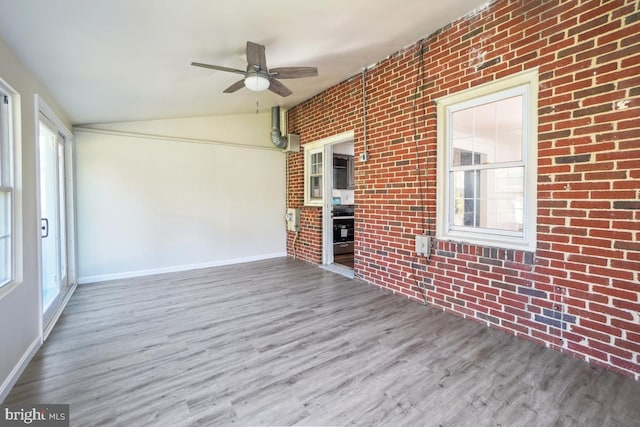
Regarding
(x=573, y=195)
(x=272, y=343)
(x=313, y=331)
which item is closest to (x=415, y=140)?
(x=573, y=195)

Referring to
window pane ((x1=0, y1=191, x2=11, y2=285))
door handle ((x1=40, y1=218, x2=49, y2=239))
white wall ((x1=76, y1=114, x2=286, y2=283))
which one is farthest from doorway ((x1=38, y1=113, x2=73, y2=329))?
window pane ((x1=0, y1=191, x2=11, y2=285))

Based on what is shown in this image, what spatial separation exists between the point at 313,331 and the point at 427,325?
1.12 meters

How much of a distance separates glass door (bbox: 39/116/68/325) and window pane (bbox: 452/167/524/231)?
440 cm

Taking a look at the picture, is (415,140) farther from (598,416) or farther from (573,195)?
(598,416)

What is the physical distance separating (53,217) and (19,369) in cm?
213

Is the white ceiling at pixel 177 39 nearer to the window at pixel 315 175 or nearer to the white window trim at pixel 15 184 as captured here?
the white window trim at pixel 15 184

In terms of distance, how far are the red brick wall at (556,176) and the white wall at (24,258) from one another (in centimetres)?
357

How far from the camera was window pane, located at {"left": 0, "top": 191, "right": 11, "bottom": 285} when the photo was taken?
85.2 inches

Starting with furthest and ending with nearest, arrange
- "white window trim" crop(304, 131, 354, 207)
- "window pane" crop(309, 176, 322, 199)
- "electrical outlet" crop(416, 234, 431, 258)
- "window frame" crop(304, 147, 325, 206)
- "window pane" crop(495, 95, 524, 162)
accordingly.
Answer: "window pane" crop(309, 176, 322, 199), "window frame" crop(304, 147, 325, 206), "white window trim" crop(304, 131, 354, 207), "electrical outlet" crop(416, 234, 431, 258), "window pane" crop(495, 95, 524, 162)

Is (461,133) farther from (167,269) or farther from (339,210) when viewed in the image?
(167,269)

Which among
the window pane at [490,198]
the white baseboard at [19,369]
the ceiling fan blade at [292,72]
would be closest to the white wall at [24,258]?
the white baseboard at [19,369]

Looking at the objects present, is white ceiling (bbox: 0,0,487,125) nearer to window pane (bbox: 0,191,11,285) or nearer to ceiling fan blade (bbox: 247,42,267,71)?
ceiling fan blade (bbox: 247,42,267,71)

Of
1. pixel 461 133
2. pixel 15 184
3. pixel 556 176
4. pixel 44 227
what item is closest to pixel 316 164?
pixel 461 133

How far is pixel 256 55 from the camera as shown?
2688 mm
